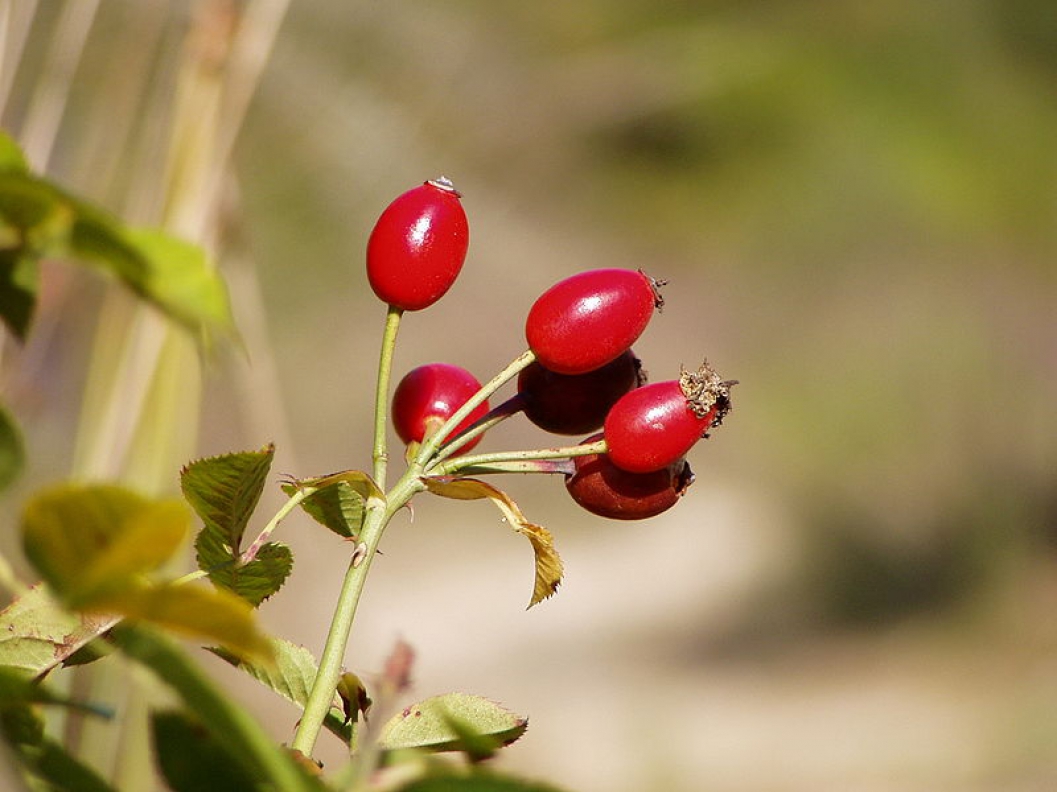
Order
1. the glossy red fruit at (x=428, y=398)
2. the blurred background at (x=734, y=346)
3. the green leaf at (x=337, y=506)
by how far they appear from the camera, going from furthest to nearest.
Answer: the blurred background at (x=734, y=346)
the glossy red fruit at (x=428, y=398)
the green leaf at (x=337, y=506)

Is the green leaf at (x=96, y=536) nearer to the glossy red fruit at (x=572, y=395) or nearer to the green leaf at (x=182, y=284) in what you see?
the green leaf at (x=182, y=284)

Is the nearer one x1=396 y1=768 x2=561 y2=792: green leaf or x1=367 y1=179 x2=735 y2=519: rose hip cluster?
x1=396 y1=768 x2=561 y2=792: green leaf

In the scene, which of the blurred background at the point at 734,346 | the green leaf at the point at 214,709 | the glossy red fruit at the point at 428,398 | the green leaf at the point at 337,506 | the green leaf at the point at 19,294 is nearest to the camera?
the green leaf at the point at 214,709

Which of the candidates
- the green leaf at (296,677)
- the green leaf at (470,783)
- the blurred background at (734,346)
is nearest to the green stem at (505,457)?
the green leaf at (296,677)

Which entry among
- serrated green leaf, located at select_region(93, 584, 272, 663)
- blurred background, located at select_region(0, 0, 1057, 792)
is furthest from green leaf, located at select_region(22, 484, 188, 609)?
blurred background, located at select_region(0, 0, 1057, 792)

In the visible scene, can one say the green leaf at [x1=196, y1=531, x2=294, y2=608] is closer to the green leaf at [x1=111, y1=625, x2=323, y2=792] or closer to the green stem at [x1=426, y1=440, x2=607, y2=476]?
the green stem at [x1=426, y1=440, x2=607, y2=476]
